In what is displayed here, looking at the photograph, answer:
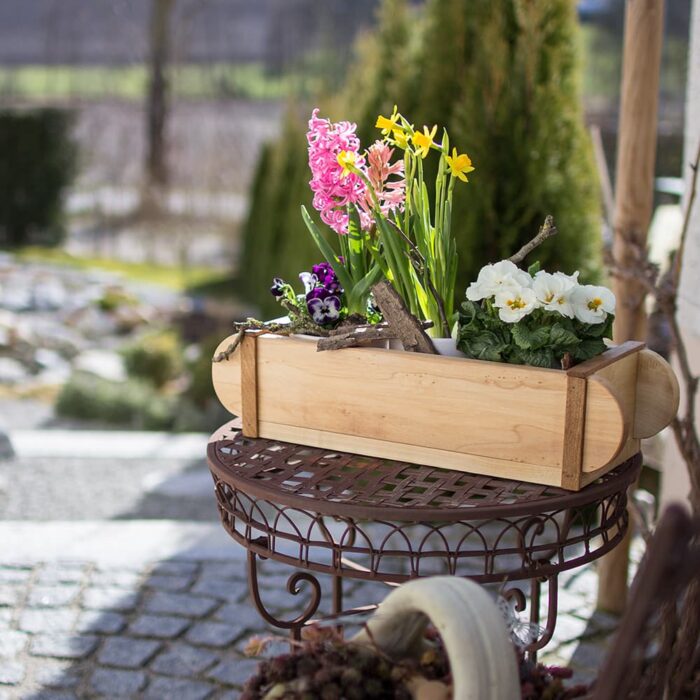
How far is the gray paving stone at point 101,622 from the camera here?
2.98 metres

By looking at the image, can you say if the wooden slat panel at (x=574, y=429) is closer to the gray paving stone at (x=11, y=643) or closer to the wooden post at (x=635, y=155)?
the wooden post at (x=635, y=155)

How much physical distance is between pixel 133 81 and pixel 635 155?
11.8 metres

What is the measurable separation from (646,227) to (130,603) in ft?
6.42

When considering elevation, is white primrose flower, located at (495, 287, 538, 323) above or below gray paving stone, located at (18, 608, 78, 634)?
above

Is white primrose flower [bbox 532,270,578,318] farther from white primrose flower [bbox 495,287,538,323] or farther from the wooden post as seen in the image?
the wooden post

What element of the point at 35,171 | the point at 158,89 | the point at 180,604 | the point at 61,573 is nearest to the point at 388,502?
the point at 180,604

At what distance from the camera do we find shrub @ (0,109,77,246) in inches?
484

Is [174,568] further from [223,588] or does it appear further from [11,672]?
[11,672]

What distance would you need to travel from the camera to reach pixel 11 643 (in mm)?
2883

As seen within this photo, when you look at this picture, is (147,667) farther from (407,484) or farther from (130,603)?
(407,484)

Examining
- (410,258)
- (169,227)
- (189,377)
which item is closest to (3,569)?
(410,258)

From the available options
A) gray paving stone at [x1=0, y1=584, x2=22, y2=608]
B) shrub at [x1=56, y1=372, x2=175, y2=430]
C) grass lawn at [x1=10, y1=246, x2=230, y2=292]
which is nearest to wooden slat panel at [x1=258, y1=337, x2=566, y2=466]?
gray paving stone at [x1=0, y1=584, x2=22, y2=608]

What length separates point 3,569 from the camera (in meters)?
3.36

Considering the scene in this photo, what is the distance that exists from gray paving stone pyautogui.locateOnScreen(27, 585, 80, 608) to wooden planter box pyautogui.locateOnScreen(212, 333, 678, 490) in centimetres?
140
